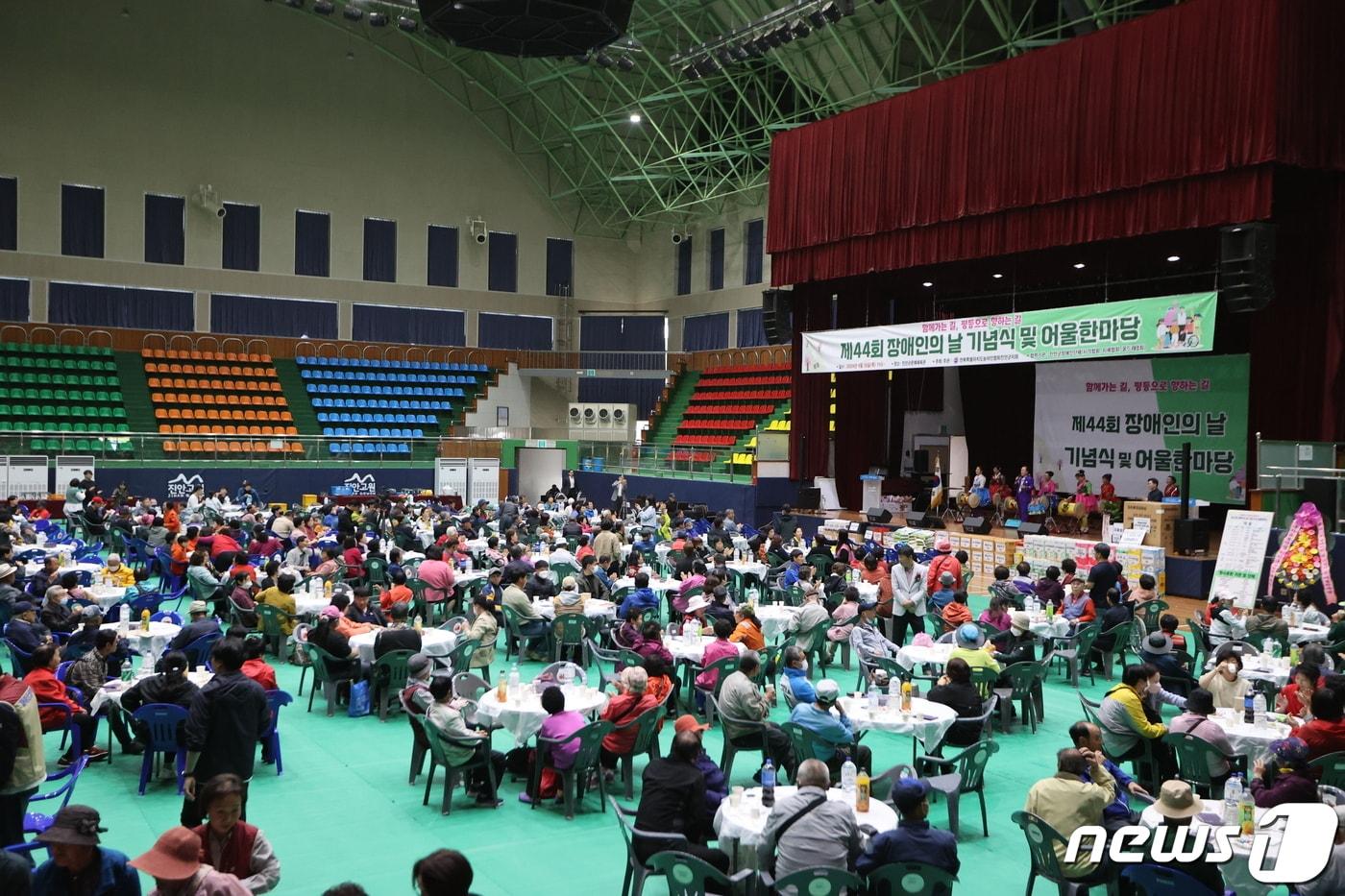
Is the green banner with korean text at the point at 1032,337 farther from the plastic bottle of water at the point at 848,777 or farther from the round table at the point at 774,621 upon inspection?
the plastic bottle of water at the point at 848,777

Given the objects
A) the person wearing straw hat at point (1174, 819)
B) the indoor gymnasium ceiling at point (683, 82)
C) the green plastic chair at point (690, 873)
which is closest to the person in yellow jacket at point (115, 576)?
the green plastic chair at point (690, 873)

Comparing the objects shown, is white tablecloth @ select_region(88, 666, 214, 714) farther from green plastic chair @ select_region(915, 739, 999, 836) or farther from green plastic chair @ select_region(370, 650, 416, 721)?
green plastic chair @ select_region(915, 739, 999, 836)

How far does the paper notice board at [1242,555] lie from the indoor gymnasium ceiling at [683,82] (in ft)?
34.6

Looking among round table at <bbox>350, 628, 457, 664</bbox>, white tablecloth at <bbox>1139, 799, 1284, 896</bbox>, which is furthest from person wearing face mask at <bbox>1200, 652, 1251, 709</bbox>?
round table at <bbox>350, 628, 457, 664</bbox>

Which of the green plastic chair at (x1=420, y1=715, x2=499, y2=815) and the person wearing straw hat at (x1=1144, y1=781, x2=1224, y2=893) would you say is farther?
the green plastic chair at (x1=420, y1=715, x2=499, y2=815)

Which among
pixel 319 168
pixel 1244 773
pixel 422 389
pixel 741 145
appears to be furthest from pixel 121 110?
pixel 1244 773

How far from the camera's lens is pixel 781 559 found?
18531 millimetres

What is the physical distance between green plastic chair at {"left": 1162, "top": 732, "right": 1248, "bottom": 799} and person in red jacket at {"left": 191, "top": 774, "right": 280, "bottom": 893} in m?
6.48

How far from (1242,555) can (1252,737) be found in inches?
393

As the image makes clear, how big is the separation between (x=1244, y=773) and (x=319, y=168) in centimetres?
3627

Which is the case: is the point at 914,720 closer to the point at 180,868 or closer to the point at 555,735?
the point at 555,735

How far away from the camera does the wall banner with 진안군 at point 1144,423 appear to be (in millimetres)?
23469

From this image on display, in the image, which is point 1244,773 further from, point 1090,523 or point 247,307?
point 247,307

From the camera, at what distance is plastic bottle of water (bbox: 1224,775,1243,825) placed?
6.64 m
